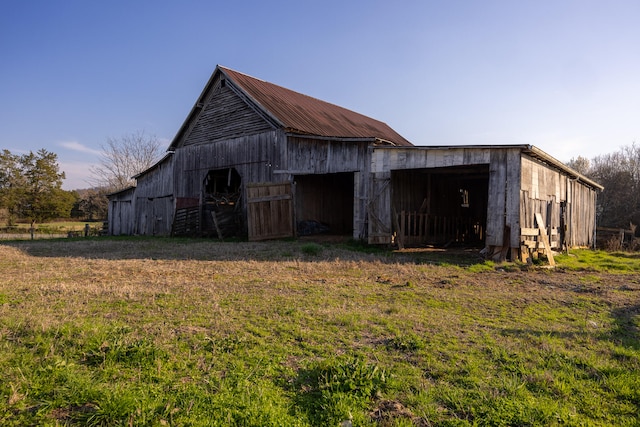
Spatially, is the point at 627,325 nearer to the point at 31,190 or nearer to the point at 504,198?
the point at 504,198

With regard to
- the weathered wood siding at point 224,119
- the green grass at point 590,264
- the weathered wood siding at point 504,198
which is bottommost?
the green grass at point 590,264

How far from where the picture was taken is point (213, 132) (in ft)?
67.6

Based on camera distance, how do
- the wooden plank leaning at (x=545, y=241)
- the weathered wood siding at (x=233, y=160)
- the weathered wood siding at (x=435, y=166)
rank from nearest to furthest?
the weathered wood siding at (x=435, y=166), the wooden plank leaning at (x=545, y=241), the weathered wood siding at (x=233, y=160)

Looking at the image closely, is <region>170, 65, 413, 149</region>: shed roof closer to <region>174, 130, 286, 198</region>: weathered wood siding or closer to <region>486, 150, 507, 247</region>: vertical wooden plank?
<region>174, 130, 286, 198</region>: weathered wood siding

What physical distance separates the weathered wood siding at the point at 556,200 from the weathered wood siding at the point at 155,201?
1737 centimetres

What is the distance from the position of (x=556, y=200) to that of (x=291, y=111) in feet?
40.5

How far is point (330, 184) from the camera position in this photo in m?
19.6

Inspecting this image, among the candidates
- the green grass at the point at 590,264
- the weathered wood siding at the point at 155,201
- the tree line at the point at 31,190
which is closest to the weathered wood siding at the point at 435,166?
the green grass at the point at 590,264

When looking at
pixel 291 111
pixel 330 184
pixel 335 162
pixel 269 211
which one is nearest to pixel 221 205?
pixel 269 211

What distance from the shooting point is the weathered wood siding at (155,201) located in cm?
2238

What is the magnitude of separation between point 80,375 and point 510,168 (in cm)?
1171

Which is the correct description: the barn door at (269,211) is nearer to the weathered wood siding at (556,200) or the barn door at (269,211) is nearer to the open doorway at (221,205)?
the open doorway at (221,205)

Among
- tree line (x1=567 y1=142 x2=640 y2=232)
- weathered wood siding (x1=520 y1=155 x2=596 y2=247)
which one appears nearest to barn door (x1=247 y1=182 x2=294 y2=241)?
weathered wood siding (x1=520 y1=155 x2=596 y2=247)

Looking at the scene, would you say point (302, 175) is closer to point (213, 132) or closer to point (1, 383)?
point (213, 132)
